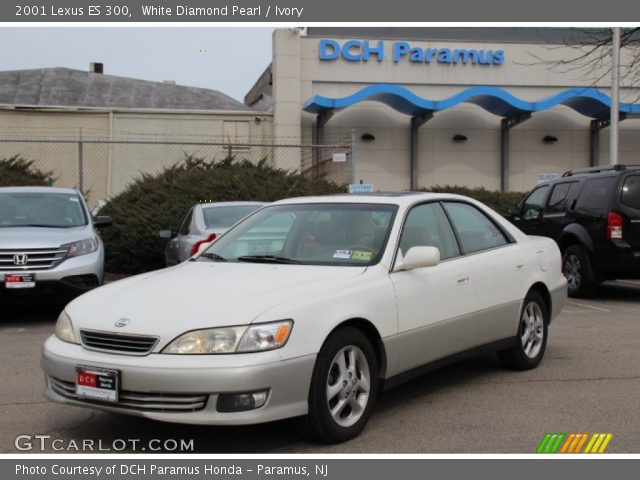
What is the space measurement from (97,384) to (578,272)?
27.4 feet

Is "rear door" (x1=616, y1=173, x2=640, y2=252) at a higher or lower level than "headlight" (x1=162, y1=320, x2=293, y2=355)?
higher

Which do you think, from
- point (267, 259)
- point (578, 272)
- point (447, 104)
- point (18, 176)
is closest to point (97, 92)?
point (447, 104)

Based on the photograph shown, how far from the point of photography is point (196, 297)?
446 centimetres

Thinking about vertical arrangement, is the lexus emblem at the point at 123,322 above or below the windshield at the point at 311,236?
below

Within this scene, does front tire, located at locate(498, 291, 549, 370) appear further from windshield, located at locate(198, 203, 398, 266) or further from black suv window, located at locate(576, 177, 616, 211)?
black suv window, located at locate(576, 177, 616, 211)

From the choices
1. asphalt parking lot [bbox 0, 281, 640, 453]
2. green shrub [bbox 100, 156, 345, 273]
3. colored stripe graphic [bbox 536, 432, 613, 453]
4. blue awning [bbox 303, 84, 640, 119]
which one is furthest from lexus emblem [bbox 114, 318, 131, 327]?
blue awning [bbox 303, 84, 640, 119]

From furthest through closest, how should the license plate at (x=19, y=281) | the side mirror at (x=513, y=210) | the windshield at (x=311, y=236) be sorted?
the side mirror at (x=513, y=210), the license plate at (x=19, y=281), the windshield at (x=311, y=236)

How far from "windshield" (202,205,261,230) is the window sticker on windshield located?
216 inches

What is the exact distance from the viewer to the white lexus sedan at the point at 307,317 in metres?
4.02

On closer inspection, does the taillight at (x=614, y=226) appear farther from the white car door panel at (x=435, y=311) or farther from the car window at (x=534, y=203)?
the white car door panel at (x=435, y=311)

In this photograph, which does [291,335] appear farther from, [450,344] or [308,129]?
[308,129]

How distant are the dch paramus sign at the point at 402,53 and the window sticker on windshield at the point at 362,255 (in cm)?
1892

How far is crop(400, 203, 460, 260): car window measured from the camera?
17.5 feet

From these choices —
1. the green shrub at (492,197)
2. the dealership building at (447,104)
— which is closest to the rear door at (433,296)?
the green shrub at (492,197)
